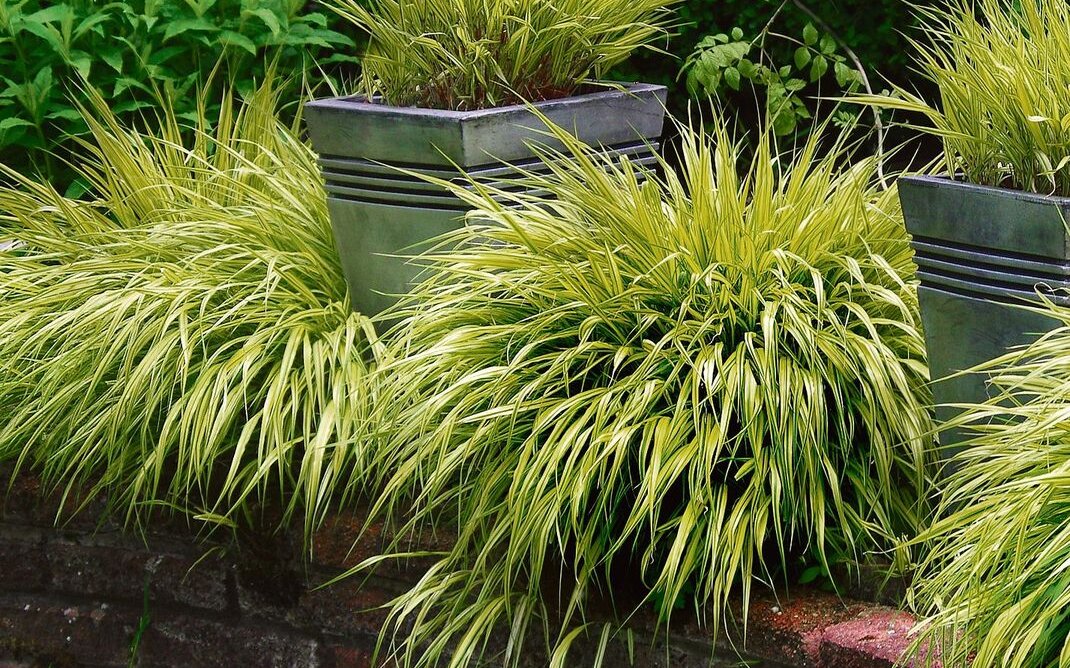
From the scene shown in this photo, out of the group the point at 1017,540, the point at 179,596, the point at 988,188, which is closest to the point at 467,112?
the point at 988,188

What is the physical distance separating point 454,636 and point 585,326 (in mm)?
748

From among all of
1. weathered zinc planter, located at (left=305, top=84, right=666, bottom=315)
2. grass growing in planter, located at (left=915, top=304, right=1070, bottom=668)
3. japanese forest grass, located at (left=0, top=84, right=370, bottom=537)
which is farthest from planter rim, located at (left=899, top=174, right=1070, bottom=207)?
japanese forest grass, located at (left=0, top=84, right=370, bottom=537)

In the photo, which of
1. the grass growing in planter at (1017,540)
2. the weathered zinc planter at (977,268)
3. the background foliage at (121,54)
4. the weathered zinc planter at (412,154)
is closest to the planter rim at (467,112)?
the weathered zinc planter at (412,154)

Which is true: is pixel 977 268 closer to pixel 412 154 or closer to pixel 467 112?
pixel 467 112

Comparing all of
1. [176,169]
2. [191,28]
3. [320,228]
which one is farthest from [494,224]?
[191,28]

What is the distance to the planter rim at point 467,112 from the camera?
2822 mm

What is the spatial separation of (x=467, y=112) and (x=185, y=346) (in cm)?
82

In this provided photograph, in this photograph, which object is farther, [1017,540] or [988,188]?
[988,188]

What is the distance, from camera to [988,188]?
2174 millimetres

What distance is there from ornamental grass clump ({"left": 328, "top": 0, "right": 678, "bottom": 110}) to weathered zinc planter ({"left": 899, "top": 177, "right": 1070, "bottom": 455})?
40.5 inches

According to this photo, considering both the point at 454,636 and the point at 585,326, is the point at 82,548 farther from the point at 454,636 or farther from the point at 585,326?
the point at 585,326

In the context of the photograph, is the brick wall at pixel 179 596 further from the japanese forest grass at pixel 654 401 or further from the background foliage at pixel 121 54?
the background foliage at pixel 121 54

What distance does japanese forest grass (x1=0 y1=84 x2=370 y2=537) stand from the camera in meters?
2.76

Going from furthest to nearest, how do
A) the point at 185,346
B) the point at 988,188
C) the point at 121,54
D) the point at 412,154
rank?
1. the point at 121,54
2. the point at 412,154
3. the point at 185,346
4. the point at 988,188
